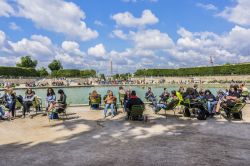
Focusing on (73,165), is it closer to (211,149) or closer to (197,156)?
(197,156)

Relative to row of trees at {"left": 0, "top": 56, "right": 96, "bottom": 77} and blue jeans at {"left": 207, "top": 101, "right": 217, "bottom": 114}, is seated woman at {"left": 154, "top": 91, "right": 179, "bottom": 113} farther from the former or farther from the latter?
row of trees at {"left": 0, "top": 56, "right": 96, "bottom": 77}

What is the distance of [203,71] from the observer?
98562 mm

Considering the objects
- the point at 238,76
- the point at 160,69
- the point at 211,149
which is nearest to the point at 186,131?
the point at 211,149

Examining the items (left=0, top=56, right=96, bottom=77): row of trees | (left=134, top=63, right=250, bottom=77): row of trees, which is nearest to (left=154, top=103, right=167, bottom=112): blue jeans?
(left=134, top=63, right=250, bottom=77): row of trees

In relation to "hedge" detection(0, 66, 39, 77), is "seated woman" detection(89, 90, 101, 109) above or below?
below

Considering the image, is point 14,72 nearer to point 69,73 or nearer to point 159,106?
point 69,73

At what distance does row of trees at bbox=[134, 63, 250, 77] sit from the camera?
288 ft

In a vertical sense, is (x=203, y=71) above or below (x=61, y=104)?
above

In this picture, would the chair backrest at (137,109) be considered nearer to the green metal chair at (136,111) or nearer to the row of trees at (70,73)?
the green metal chair at (136,111)

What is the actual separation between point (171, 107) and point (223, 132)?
151 inches

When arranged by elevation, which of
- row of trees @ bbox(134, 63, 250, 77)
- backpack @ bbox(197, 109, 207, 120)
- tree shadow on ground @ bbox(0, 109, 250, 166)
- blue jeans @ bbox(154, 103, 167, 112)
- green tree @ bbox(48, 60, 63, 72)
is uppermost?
green tree @ bbox(48, 60, 63, 72)

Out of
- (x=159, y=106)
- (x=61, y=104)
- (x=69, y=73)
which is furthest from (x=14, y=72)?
(x=159, y=106)

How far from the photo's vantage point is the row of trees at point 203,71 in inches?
3457

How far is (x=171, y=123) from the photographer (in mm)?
12281
